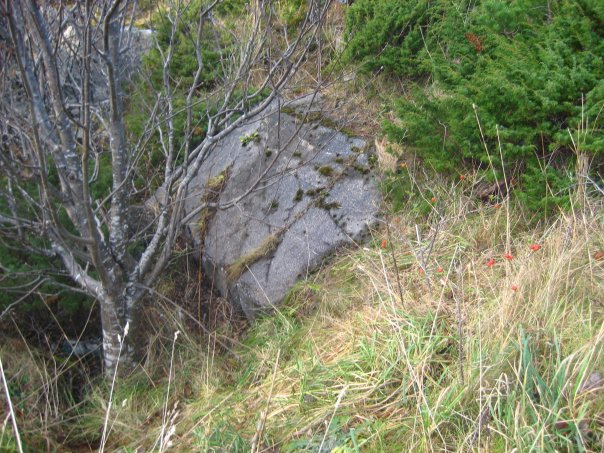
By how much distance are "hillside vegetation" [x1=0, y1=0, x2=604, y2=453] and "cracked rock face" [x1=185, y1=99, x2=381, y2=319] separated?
0.53ft

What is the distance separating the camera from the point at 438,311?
2.73 meters

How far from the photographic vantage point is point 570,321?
2.61 meters

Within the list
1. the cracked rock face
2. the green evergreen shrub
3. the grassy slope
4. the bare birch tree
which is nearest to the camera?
the grassy slope

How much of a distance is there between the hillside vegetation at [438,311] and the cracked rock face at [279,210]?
0.16 m

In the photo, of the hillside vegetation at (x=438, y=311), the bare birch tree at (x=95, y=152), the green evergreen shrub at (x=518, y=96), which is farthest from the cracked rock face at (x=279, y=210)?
the green evergreen shrub at (x=518, y=96)

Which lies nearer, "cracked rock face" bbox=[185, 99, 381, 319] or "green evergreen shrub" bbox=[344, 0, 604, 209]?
"green evergreen shrub" bbox=[344, 0, 604, 209]

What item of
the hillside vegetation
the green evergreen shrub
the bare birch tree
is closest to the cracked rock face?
the hillside vegetation

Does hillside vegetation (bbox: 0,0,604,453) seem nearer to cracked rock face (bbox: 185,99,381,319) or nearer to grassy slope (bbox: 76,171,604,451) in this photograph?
grassy slope (bbox: 76,171,604,451)

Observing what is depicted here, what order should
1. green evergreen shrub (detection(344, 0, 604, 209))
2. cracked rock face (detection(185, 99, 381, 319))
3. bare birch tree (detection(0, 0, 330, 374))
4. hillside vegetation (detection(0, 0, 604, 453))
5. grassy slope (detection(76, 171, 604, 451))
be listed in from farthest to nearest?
cracked rock face (detection(185, 99, 381, 319)) → green evergreen shrub (detection(344, 0, 604, 209)) → bare birch tree (detection(0, 0, 330, 374)) → hillside vegetation (detection(0, 0, 604, 453)) → grassy slope (detection(76, 171, 604, 451))

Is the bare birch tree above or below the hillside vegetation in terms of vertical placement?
above

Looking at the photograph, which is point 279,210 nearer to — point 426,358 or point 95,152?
point 95,152

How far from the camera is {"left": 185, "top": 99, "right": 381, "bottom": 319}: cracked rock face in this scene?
4.12 meters

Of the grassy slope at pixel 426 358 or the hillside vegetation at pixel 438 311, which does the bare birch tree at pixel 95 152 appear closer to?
the hillside vegetation at pixel 438 311

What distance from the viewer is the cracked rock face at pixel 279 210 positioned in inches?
162
